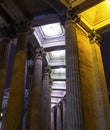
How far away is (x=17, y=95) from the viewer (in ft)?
31.0

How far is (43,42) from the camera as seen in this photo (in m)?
15.8

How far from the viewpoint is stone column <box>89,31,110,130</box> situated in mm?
9414

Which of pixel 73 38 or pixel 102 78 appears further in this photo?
pixel 102 78

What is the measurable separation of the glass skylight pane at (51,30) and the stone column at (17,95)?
16.1 feet

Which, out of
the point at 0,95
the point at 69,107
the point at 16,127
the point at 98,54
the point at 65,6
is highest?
the point at 65,6

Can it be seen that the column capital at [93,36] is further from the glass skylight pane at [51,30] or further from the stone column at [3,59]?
the stone column at [3,59]

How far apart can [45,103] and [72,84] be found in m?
7.74

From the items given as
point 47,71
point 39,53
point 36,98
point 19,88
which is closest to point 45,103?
point 47,71

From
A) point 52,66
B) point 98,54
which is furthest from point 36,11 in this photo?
point 52,66

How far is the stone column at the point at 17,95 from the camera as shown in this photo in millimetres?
8875

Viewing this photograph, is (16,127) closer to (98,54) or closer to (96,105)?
(96,105)

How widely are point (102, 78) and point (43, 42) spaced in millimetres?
6509

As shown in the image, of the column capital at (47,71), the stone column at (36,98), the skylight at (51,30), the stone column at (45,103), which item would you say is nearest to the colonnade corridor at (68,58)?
the stone column at (36,98)

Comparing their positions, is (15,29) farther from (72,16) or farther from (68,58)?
(68,58)
